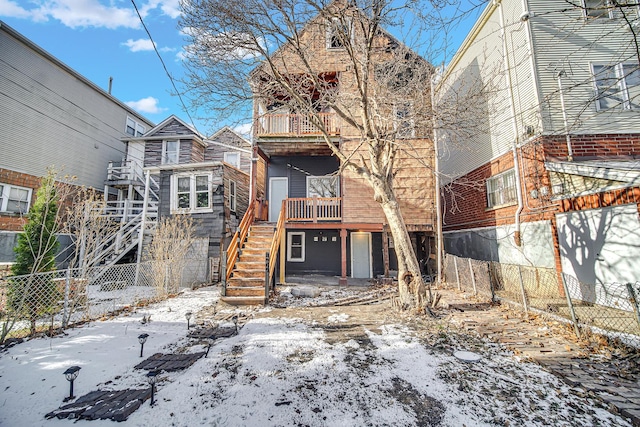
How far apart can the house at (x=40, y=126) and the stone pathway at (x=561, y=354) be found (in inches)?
648

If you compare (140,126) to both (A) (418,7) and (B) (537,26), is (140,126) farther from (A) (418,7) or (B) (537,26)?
(B) (537,26)

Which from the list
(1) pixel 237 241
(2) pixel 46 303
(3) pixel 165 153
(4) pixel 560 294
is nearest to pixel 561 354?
(4) pixel 560 294

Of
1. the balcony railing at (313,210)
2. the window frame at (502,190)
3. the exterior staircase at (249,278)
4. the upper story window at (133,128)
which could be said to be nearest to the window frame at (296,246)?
the balcony railing at (313,210)

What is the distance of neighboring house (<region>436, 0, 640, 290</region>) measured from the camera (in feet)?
19.8

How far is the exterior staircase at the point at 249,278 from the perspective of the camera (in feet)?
23.7

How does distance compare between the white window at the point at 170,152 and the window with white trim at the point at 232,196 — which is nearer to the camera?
the window with white trim at the point at 232,196

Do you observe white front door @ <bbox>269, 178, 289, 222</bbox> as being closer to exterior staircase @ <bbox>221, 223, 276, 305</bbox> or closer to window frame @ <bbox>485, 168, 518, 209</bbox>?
exterior staircase @ <bbox>221, 223, 276, 305</bbox>

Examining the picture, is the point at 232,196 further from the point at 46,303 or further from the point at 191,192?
the point at 46,303

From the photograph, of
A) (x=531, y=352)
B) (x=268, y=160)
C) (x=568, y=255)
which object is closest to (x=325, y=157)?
(x=268, y=160)

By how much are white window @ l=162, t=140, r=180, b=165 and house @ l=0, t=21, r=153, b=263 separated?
4149mm

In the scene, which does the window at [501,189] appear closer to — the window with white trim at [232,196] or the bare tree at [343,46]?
the bare tree at [343,46]

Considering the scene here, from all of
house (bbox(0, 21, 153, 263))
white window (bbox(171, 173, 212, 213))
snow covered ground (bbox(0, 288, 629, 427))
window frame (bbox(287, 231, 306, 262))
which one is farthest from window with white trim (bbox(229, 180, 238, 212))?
snow covered ground (bbox(0, 288, 629, 427))

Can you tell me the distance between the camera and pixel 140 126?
66.9 ft

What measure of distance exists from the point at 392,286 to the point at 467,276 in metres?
2.68
